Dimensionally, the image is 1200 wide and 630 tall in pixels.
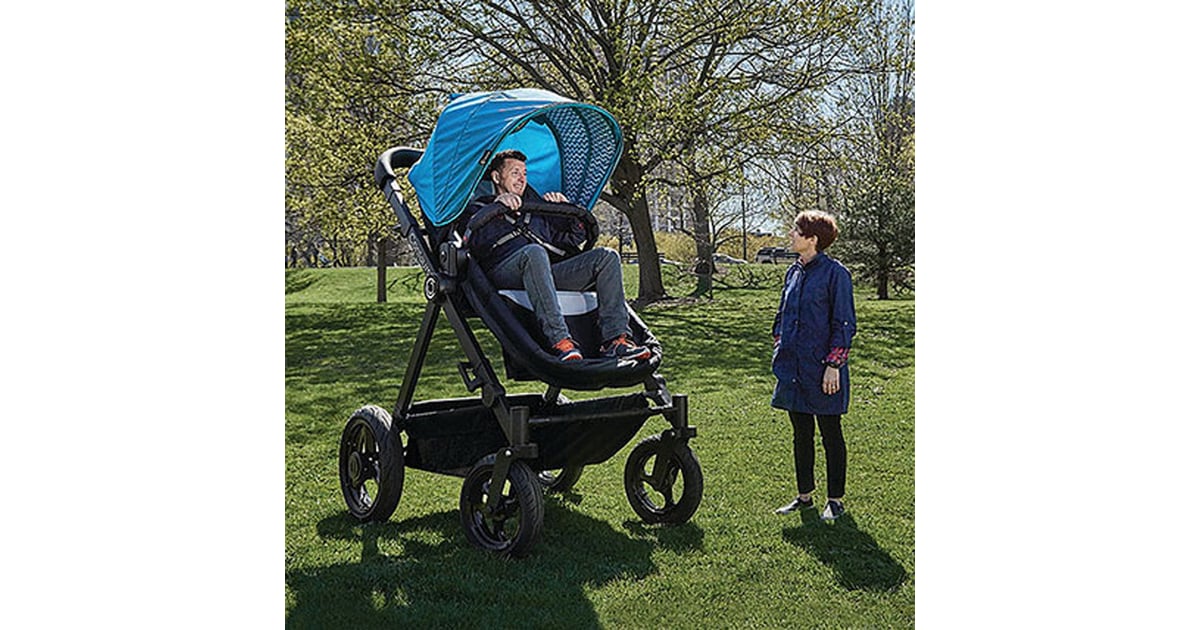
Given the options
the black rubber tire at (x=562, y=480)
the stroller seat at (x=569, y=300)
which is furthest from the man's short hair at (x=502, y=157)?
the black rubber tire at (x=562, y=480)

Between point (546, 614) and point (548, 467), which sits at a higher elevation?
point (548, 467)

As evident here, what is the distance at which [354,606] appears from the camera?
2.98m

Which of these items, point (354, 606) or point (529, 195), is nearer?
point (354, 606)

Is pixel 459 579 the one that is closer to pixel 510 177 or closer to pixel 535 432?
pixel 535 432

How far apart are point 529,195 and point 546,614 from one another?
131 centimetres

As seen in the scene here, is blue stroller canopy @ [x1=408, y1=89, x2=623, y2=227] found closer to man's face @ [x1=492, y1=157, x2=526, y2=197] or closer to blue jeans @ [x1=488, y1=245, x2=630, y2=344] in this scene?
man's face @ [x1=492, y1=157, x2=526, y2=197]

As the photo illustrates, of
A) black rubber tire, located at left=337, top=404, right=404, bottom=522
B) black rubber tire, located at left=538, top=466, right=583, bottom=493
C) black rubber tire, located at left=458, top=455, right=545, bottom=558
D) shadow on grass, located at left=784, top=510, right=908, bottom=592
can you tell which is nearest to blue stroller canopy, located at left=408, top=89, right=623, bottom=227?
black rubber tire, located at left=337, top=404, right=404, bottom=522

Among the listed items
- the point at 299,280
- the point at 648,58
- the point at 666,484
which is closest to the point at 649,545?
the point at 666,484

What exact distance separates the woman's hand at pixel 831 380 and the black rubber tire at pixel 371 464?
1.30m

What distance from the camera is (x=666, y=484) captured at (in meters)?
3.52

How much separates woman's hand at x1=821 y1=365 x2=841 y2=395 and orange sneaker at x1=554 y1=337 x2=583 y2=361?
0.76 metres
